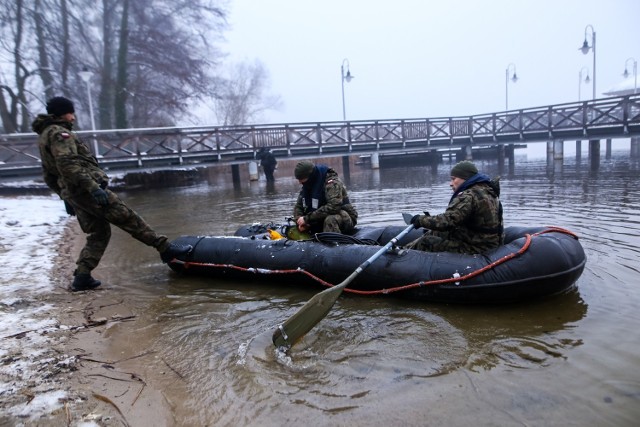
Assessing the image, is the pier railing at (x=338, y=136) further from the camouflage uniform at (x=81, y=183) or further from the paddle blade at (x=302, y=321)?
the paddle blade at (x=302, y=321)

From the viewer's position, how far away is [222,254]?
487cm

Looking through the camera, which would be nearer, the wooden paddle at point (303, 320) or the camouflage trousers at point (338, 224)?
the wooden paddle at point (303, 320)

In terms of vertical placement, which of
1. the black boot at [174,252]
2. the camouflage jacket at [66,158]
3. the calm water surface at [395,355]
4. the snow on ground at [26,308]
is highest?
the camouflage jacket at [66,158]

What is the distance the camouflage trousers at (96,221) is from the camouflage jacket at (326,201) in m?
1.99

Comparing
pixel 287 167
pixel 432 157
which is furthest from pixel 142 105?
pixel 432 157

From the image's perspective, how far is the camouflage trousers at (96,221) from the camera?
4.50 m

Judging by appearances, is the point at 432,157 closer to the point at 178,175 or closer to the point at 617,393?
the point at 178,175

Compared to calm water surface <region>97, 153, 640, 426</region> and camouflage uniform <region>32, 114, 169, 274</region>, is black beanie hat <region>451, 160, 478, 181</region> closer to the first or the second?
calm water surface <region>97, 153, 640, 426</region>

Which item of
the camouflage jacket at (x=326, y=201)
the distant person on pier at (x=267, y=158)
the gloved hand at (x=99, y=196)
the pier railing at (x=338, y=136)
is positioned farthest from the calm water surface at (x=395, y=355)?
the distant person on pier at (x=267, y=158)

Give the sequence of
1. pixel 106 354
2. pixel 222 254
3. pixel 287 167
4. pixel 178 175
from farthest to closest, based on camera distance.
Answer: pixel 287 167
pixel 178 175
pixel 222 254
pixel 106 354

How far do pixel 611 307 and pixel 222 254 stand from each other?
149 inches

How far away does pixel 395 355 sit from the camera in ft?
9.68

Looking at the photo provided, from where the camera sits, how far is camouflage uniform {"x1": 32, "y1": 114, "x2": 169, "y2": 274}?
427cm

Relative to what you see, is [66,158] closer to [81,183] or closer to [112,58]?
[81,183]
